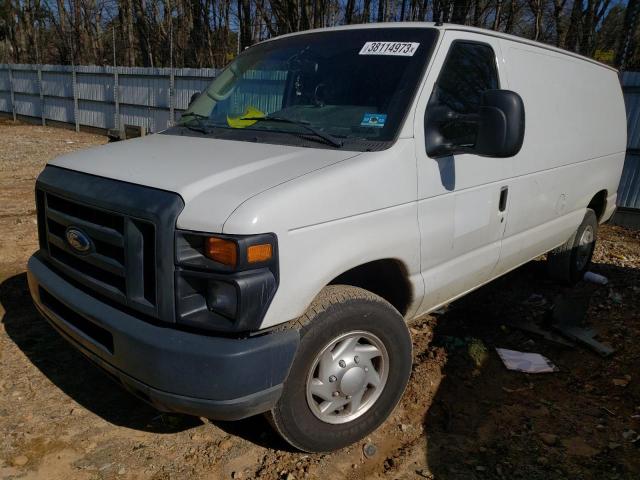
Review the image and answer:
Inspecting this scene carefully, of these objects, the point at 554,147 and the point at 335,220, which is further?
→ the point at 554,147

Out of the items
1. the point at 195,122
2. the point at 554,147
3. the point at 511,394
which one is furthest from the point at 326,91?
the point at 511,394

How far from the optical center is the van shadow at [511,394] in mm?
2828

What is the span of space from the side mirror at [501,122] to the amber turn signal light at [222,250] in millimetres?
1487

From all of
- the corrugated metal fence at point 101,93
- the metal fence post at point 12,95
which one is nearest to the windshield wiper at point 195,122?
the corrugated metal fence at point 101,93

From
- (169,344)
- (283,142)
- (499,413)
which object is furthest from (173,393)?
(499,413)

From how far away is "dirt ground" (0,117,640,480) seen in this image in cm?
272

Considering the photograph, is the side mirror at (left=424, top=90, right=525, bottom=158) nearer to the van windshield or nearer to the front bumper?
the van windshield

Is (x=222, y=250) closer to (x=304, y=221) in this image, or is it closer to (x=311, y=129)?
(x=304, y=221)

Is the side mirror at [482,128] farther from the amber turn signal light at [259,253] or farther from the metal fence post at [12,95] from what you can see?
the metal fence post at [12,95]

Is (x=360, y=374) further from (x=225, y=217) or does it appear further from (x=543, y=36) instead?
(x=543, y=36)

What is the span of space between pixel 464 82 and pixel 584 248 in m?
3.06

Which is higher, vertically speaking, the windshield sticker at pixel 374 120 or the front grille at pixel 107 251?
Result: the windshield sticker at pixel 374 120

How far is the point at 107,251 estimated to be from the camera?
96.5 inches

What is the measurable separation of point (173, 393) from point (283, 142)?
54.9 inches
